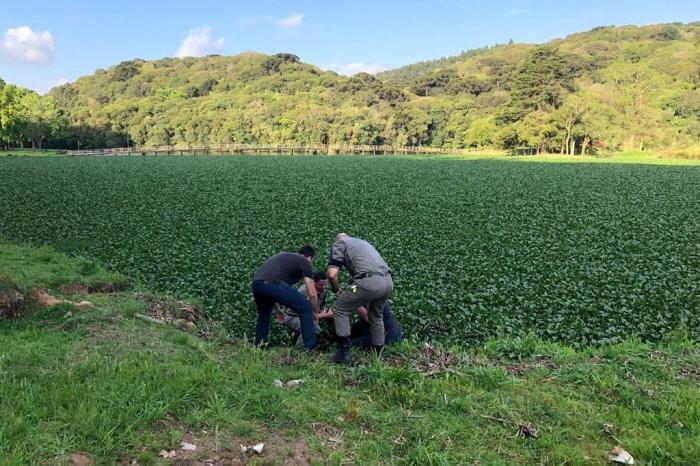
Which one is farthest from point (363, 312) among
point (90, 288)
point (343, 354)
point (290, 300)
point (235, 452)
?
point (90, 288)

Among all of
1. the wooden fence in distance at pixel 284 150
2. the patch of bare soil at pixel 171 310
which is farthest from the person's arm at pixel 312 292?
the wooden fence in distance at pixel 284 150

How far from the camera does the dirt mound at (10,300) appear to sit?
769 centimetres

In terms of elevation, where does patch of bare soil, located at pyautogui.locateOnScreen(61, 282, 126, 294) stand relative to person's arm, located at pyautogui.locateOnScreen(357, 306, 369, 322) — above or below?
below

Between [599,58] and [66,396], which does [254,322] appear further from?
[599,58]

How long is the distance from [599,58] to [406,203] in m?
132

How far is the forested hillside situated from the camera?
75438mm

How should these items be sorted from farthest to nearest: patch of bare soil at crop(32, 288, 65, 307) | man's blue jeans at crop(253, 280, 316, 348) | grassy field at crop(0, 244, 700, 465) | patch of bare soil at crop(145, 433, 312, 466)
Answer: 1. patch of bare soil at crop(32, 288, 65, 307)
2. man's blue jeans at crop(253, 280, 316, 348)
3. grassy field at crop(0, 244, 700, 465)
4. patch of bare soil at crop(145, 433, 312, 466)

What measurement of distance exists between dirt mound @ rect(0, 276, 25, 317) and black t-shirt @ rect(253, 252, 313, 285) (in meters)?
4.14

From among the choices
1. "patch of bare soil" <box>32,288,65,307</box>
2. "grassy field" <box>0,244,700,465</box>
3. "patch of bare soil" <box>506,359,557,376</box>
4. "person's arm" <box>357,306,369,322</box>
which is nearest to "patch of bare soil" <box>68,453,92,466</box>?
"grassy field" <box>0,244,700,465</box>

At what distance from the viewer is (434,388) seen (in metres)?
5.56

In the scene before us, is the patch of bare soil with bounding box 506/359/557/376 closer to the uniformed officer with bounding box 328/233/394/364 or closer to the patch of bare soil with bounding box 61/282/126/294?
the uniformed officer with bounding box 328/233/394/364

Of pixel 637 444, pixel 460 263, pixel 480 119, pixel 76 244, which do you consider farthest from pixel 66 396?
pixel 480 119

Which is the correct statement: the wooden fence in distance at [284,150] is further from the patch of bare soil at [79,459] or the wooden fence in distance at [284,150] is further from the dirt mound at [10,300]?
the patch of bare soil at [79,459]

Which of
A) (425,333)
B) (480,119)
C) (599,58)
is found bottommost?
(425,333)
